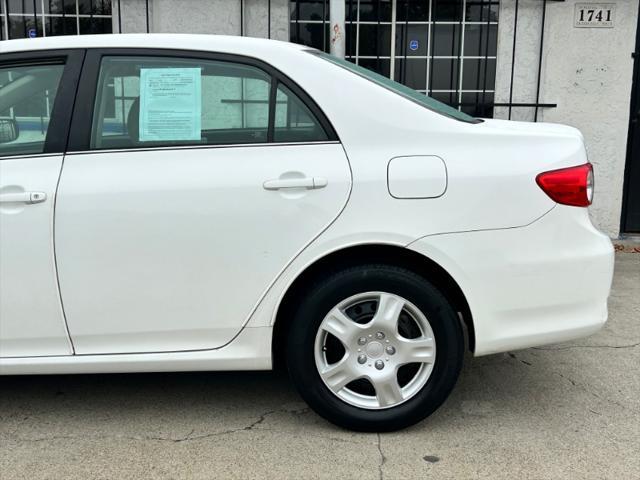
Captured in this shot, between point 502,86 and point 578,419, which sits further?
point 502,86

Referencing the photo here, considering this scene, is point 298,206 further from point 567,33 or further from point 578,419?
point 567,33

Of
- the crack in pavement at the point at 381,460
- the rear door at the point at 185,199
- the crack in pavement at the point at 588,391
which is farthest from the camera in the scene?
the crack in pavement at the point at 588,391

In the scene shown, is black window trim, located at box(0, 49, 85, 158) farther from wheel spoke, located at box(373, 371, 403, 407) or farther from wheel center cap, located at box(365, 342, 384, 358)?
wheel spoke, located at box(373, 371, 403, 407)

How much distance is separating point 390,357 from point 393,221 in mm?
586

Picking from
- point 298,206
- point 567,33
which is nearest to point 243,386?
point 298,206

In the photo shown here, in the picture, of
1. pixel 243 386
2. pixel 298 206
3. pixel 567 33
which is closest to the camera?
pixel 298 206

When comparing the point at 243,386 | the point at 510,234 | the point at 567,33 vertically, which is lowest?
the point at 243,386

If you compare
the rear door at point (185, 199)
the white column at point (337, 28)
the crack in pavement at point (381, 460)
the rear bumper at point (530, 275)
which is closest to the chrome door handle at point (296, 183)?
the rear door at point (185, 199)

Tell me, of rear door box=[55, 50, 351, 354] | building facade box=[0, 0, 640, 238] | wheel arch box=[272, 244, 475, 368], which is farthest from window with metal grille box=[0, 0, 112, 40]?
wheel arch box=[272, 244, 475, 368]

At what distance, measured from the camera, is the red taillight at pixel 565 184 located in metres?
2.86

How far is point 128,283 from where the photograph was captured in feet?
9.31

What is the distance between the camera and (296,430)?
3074mm

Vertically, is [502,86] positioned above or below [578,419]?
above

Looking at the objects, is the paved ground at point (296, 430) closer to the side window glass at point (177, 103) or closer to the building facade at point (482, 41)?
the side window glass at point (177, 103)
